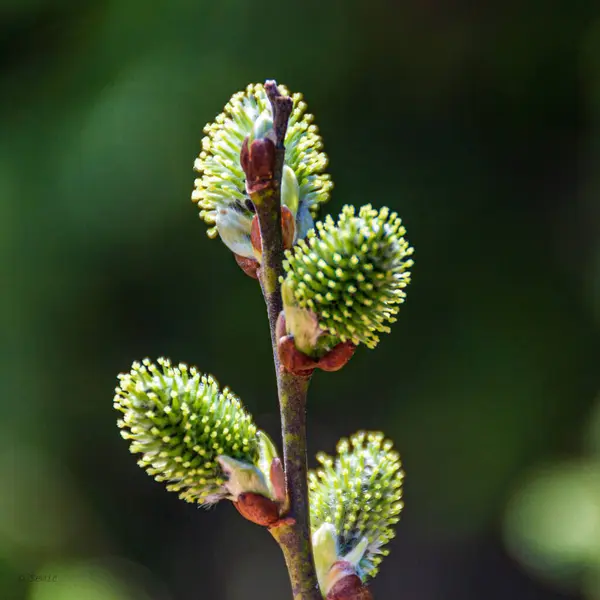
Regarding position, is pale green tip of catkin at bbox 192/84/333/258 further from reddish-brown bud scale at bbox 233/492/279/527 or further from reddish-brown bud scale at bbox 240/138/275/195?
reddish-brown bud scale at bbox 233/492/279/527

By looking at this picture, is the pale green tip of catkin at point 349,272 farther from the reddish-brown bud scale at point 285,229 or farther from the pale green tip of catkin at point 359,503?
the pale green tip of catkin at point 359,503

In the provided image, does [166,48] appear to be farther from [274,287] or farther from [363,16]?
[274,287]

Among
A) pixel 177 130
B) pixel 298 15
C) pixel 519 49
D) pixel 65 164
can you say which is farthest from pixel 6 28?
pixel 519 49

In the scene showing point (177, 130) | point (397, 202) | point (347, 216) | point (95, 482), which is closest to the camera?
point (347, 216)

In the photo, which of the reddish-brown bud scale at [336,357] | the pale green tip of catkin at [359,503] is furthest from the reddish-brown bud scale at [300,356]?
the pale green tip of catkin at [359,503]

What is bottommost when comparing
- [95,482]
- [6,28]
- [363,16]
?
[95,482]

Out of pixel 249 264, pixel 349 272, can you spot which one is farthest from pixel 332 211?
pixel 349 272

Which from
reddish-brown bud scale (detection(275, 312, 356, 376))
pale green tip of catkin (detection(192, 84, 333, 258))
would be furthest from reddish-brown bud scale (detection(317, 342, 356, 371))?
pale green tip of catkin (detection(192, 84, 333, 258))
